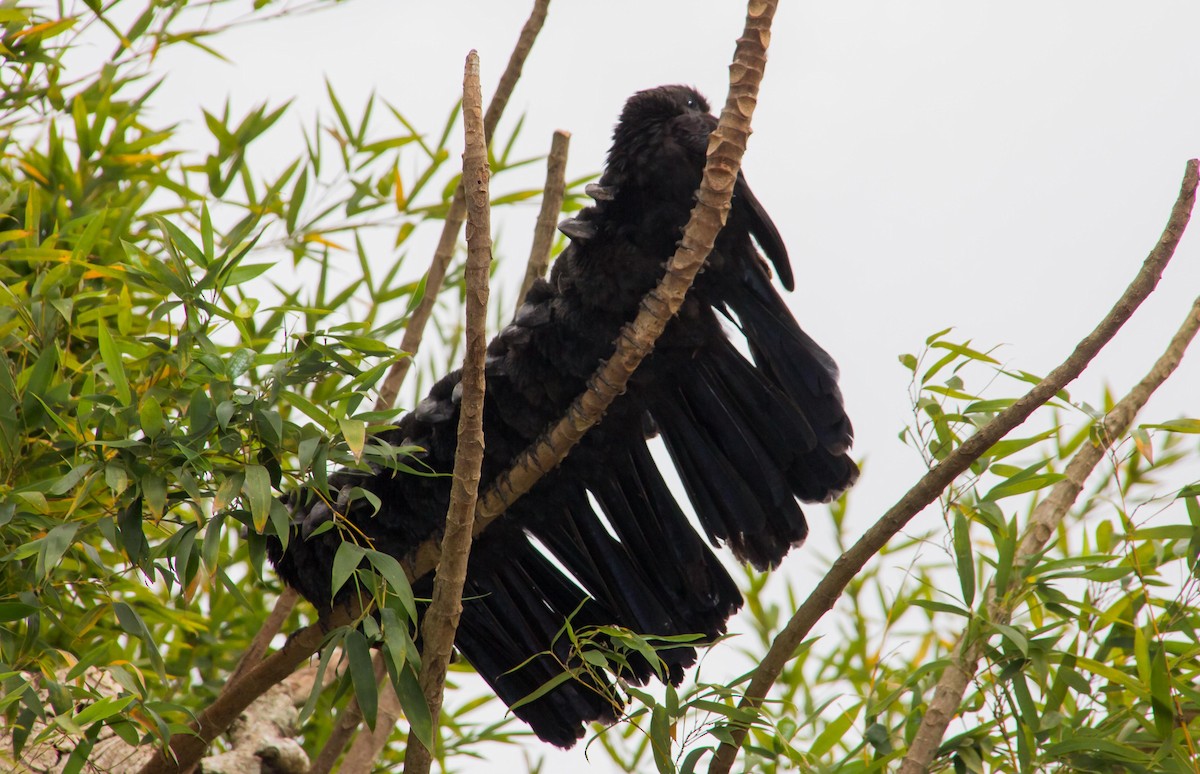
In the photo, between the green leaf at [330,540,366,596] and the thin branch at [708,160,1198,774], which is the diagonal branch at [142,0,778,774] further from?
the thin branch at [708,160,1198,774]

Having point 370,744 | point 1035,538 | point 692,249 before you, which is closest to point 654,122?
point 692,249

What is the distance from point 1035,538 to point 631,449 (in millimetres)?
474

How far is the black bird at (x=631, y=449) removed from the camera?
107 centimetres

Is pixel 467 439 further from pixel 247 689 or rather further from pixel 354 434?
pixel 247 689

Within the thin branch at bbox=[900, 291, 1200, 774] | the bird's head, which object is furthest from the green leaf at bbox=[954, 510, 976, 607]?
the bird's head

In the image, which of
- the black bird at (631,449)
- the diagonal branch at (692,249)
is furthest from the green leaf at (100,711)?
the diagonal branch at (692,249)

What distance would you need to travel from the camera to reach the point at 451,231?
5.63 ft

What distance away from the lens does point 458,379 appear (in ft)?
3.88

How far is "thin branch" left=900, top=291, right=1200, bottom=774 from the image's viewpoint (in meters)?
1.17

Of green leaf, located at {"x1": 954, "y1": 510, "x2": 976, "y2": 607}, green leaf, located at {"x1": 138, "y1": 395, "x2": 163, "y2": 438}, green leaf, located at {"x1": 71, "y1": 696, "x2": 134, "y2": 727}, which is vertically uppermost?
green leaf, located at {"x1": 954, "y1": 510, "x2": 976, "y2": 607}

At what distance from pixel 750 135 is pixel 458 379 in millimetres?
399

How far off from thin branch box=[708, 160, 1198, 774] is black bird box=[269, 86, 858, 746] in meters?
0.09

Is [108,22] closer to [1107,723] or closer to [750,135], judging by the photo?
[750,135]

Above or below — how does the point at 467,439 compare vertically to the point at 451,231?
below
